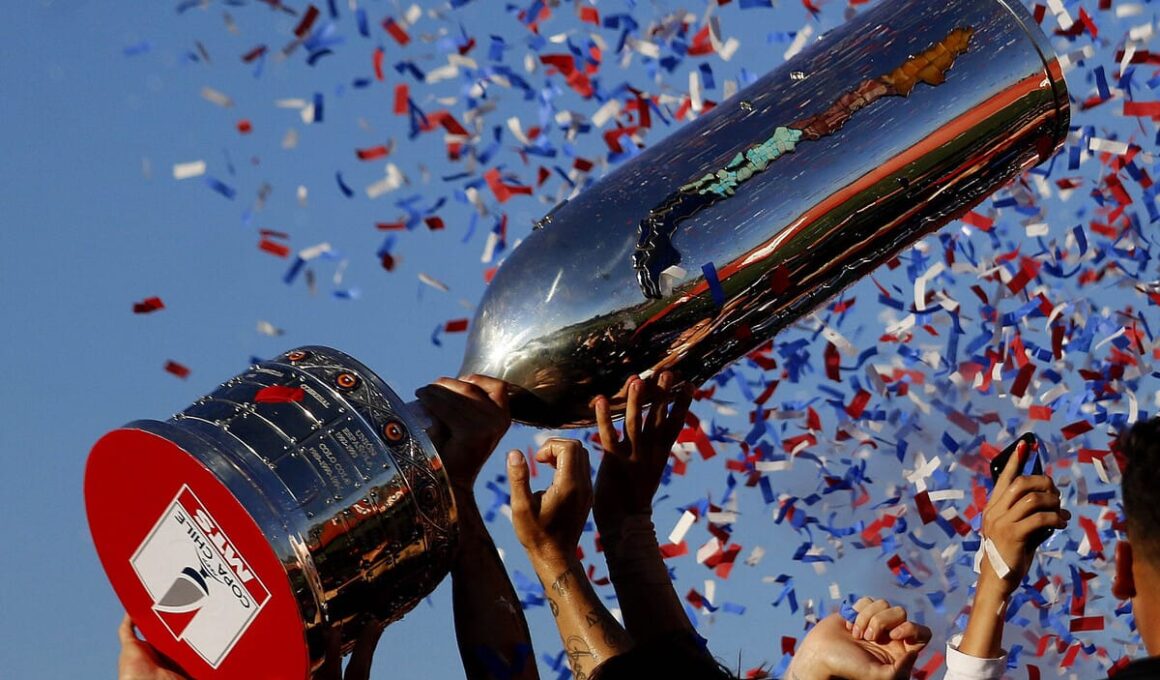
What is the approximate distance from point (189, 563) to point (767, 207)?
176 centimetres

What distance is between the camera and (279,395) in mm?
4102

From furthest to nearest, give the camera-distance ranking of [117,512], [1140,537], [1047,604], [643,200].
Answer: [1047,604], [643,200], [117,512], [1140,537]

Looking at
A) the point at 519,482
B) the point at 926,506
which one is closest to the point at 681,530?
the point at 926,506

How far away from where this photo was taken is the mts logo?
377 cm

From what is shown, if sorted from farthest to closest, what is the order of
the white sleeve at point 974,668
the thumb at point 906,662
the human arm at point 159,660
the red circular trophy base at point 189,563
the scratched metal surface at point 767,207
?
the scratched metal surface at point 767,207
the human arm at point 159,660
the red circular trophy base at point 189,563
the thumb at point 906,662
the white sleeve at point 974,668

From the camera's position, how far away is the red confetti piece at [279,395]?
13.4 ft

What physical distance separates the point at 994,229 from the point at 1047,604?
1778 mm

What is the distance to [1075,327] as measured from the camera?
7574 millimetres

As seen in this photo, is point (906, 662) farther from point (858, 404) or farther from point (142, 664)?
point (858, 404)

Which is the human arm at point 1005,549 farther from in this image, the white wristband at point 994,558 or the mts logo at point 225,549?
the mts logo at point 225,549

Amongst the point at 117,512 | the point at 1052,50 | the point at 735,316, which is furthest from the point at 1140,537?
the point at 117,512

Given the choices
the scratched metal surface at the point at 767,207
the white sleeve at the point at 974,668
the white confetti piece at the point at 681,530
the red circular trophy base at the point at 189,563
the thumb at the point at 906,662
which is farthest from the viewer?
the white confetti piece at the point at 681,530

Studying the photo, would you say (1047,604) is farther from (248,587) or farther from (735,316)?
(248,587)

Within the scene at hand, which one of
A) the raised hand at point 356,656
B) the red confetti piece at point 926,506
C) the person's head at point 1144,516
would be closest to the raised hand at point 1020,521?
the person's head at point 1144,516
